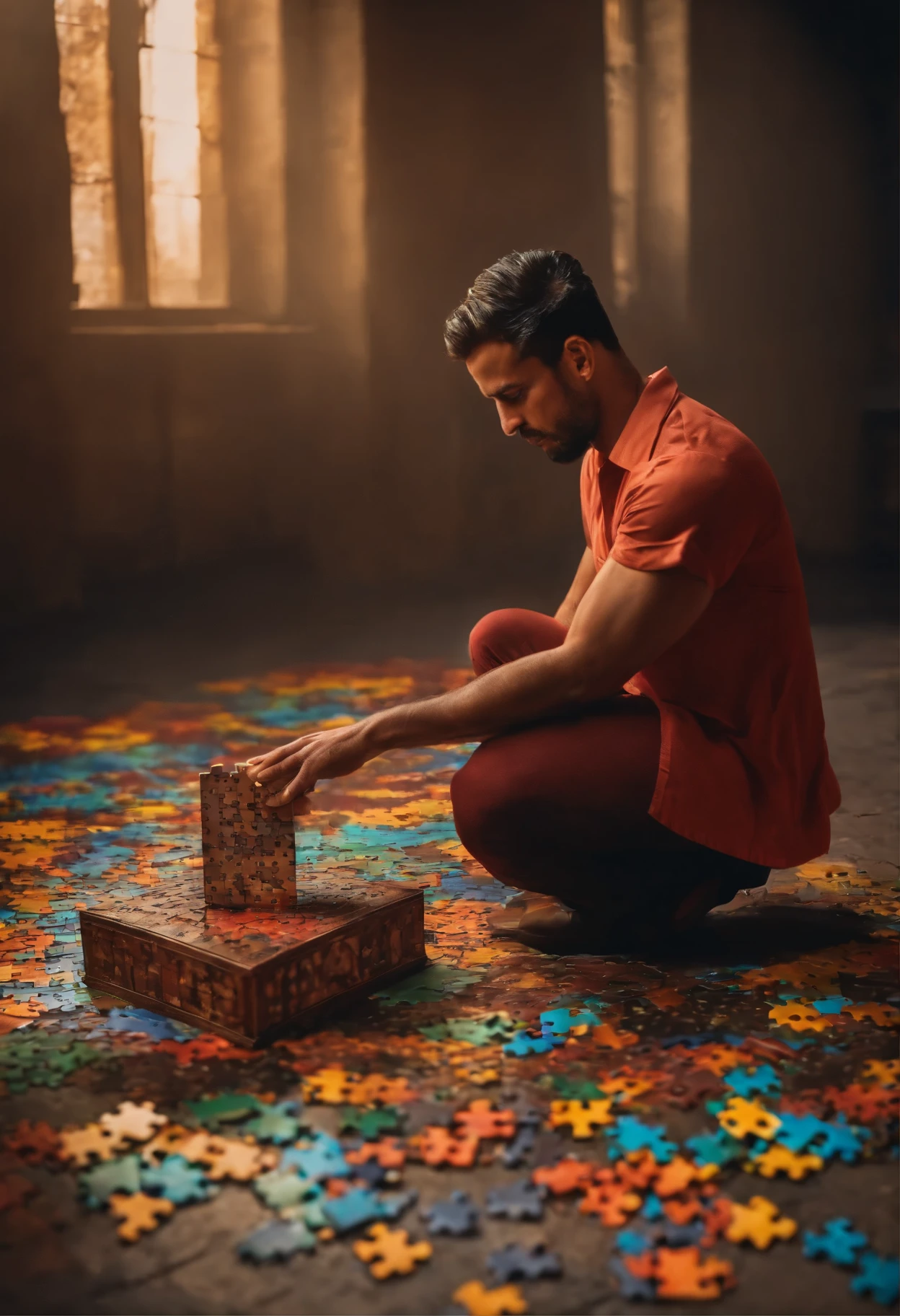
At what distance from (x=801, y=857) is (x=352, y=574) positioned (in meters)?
5.69

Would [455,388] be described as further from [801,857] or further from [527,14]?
[801,857]

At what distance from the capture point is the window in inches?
282

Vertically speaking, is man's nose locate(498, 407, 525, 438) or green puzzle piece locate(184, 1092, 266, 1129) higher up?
man's nose locate(498, 407, 525, 438)

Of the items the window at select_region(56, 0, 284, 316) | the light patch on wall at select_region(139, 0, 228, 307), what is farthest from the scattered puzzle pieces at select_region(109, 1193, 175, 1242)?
the light patch on wall at select_region(139, 0, 228, 307)

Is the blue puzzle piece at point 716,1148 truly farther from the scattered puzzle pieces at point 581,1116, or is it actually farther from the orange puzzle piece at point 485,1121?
the orange puzzle piece at point 485,1121

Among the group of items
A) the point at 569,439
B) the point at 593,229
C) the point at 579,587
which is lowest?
the point at 579,587

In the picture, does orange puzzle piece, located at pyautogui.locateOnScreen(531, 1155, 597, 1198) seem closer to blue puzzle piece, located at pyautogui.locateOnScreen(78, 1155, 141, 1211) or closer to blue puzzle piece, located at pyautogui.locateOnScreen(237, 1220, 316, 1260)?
blue puzzle piece, located at pyautogui.locateOnScreen(237, 1220, 316, 1260)

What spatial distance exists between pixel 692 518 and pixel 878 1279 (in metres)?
1.34

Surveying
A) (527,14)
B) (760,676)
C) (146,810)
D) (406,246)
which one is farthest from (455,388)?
(760,676)

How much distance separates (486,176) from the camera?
322 inches

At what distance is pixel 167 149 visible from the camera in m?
7.52

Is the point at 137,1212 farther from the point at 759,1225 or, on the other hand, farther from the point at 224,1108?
the point at 759,1225

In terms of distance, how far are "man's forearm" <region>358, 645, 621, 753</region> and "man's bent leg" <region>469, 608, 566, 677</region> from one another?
45 cm

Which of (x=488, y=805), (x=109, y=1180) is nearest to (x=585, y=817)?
(x=488, y=805)
